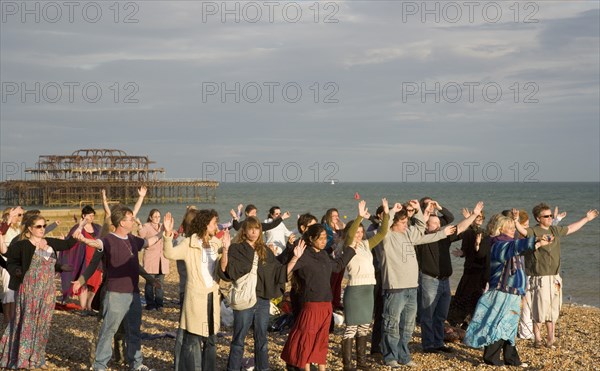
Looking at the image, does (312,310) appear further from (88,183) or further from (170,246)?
(88,183)

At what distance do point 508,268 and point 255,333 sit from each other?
288 cm

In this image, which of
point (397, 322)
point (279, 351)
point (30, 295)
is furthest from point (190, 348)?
point (397, 322)

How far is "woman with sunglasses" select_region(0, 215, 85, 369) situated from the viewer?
289 inches

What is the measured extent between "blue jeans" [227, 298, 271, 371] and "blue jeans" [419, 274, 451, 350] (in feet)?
7.68

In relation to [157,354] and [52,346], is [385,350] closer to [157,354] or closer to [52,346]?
[157,354]

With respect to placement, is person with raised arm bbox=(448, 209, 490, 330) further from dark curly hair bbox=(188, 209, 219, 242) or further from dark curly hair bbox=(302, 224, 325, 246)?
dark curly hair bbox=(188, 209, 219, 242)

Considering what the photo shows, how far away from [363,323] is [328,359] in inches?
40.1

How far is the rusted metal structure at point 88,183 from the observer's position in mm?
77062

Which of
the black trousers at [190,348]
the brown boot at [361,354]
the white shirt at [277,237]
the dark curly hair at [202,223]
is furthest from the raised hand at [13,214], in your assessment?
the white shirt at [277,237]

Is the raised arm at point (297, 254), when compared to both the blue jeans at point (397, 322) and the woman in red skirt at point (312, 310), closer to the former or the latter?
the woman in red skirt at point (312, 310)

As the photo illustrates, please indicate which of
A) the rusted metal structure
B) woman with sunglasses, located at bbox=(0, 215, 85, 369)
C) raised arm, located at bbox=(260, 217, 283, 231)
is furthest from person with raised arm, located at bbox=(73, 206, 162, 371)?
the rusted metal structure

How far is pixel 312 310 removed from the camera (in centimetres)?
700

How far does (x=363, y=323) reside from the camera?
7617 mm

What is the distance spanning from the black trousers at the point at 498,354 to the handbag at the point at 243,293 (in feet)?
9.59
